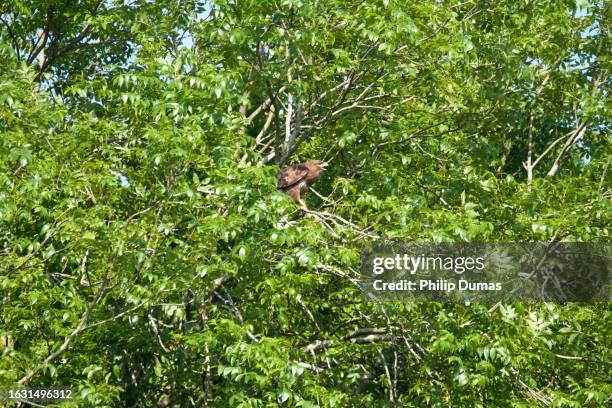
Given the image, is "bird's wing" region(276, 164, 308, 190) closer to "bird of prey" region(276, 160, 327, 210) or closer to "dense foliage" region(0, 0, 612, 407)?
"bird of prey" region(276, 160, 327, 210)

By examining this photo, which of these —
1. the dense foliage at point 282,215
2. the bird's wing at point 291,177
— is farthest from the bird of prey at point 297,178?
the dense foliage at point 282,215

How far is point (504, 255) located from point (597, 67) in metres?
3.71

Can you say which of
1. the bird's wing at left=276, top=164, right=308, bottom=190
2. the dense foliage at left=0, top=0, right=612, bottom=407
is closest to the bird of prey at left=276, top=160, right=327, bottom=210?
the bird's wing at left=276, top=164, right=308, bottom=190

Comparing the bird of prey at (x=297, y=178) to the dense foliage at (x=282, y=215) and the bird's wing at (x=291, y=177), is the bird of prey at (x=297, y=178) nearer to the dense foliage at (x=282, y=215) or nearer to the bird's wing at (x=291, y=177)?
the bird's wing at (x=291, y=177)

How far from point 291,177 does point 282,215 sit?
2.00 feet

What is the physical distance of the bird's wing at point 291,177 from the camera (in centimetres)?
816

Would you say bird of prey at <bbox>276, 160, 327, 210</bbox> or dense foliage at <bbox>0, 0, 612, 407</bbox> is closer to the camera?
dense foliage at <bbox>0, 0, 612, 407</bbox>

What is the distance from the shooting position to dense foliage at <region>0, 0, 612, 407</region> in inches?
285

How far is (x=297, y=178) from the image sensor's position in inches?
321

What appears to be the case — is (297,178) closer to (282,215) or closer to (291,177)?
(291,177)

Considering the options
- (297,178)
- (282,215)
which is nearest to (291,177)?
(297,178)

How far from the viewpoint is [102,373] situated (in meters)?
8.07

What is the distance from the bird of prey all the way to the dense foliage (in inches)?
7.9

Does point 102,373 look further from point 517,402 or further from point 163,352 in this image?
point 517,402
